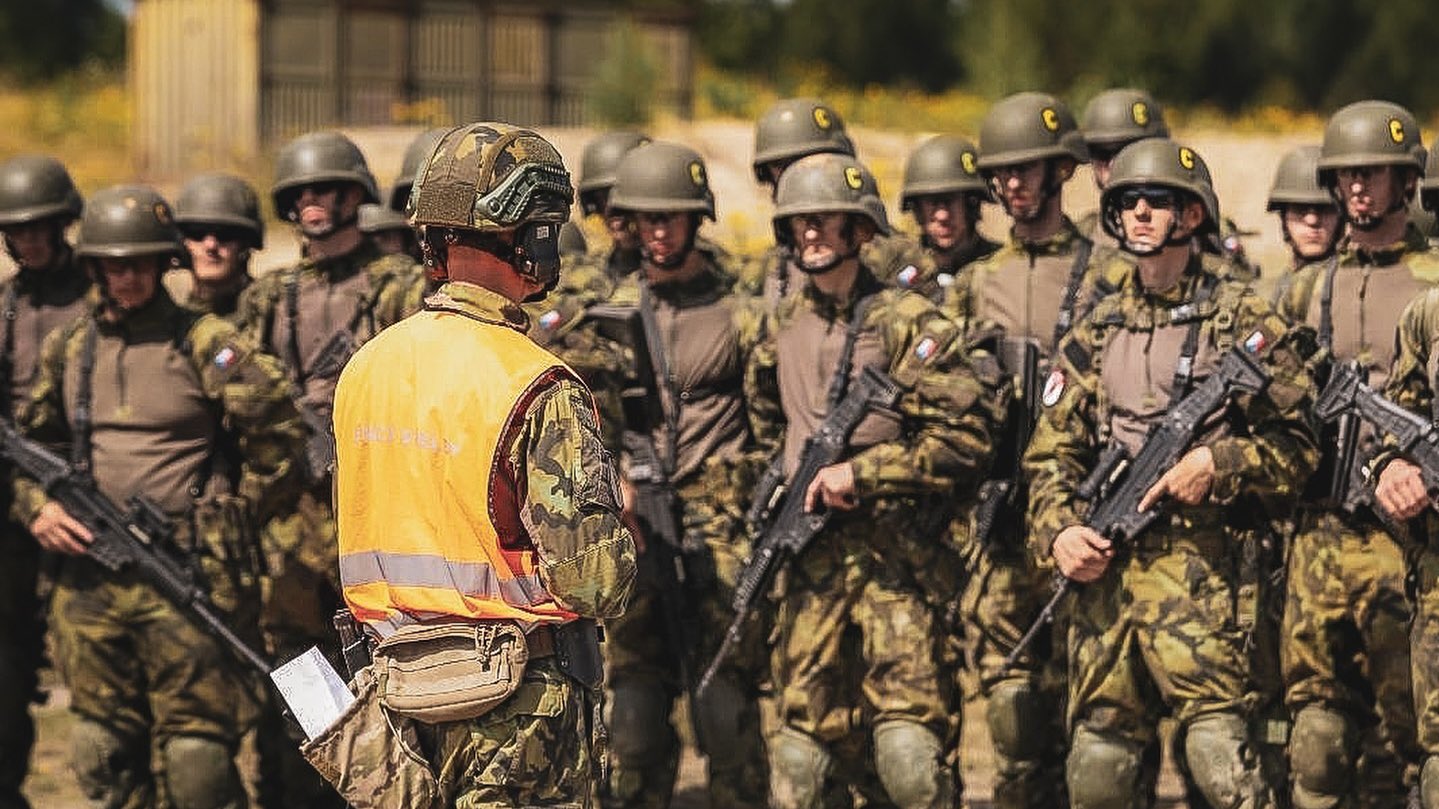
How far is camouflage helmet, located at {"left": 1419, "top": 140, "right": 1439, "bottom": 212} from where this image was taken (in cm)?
844

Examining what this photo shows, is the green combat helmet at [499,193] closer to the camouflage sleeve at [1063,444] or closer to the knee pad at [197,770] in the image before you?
the camouflage sleeve at [1063,444]

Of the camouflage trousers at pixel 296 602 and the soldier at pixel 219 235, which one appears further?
the soldier at pixel 219 235

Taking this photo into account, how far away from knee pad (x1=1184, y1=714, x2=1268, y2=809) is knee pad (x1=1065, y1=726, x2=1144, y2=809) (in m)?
0.26

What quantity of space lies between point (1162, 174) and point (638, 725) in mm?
2876

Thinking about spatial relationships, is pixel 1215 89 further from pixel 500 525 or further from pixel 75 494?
pixel 500 525

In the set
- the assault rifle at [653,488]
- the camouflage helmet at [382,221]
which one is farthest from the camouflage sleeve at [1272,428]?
the camouflage helmet at [382,221]

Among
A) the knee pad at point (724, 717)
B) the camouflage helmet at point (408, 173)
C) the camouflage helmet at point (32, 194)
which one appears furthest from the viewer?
the camouflage helmet at point (408, 173)

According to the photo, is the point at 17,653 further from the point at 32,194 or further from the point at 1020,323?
the point at 1020,323

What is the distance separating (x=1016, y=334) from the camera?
9594mm

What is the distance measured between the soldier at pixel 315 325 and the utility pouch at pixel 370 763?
12.9 ft

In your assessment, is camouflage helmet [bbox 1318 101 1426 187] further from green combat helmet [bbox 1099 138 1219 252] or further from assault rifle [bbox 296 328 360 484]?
assault rifle [bbox 296 328 360 484]

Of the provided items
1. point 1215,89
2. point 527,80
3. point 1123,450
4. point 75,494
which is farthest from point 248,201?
point 1215,89

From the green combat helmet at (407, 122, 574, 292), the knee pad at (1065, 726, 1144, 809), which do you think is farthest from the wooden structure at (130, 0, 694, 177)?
the green combat helmet at (407, 122, 574, 292)

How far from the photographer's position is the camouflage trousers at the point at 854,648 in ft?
27.5
